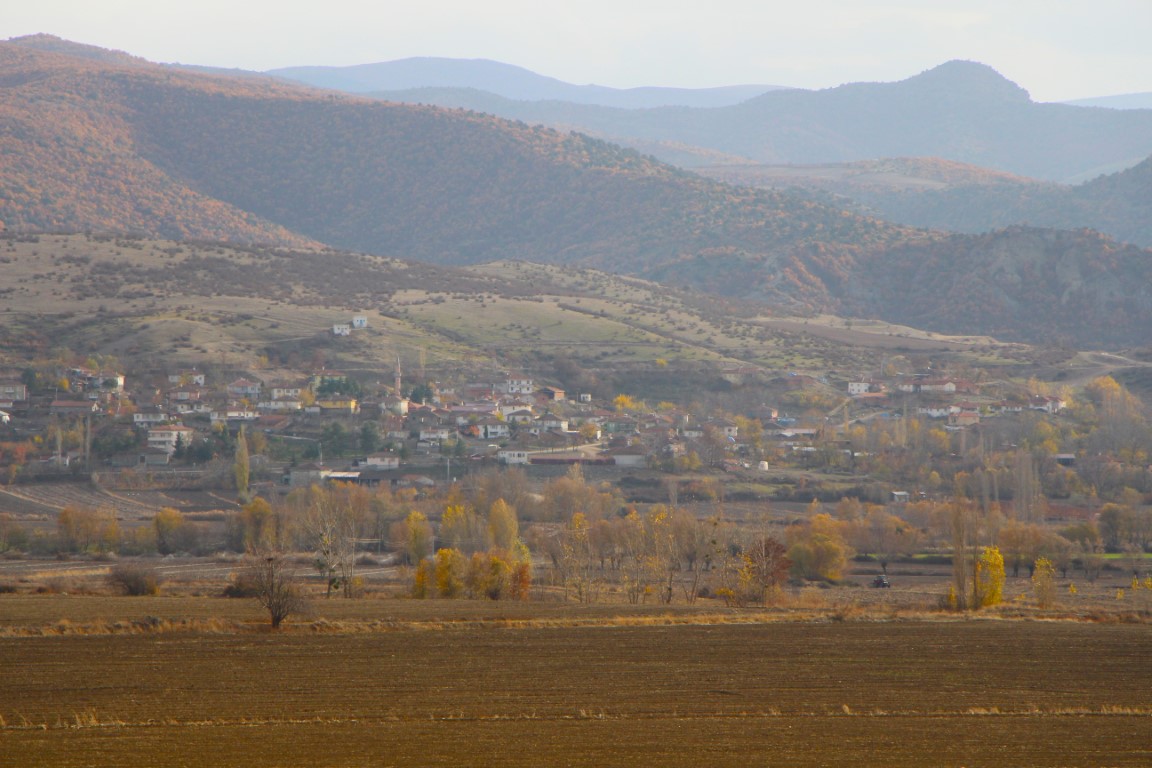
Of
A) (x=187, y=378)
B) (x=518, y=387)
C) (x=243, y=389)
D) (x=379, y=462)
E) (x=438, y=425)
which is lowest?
(x=379, y=462)

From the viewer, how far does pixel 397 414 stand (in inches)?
3265

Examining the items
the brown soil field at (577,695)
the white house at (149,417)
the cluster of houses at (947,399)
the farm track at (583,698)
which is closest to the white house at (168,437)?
the white house at (149,417)

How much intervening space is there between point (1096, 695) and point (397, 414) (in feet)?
203

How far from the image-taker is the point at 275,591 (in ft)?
103

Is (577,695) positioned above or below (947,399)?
above

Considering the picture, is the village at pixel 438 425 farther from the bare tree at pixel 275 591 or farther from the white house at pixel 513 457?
the bare tree at pixel 275 591

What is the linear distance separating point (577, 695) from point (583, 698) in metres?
0.27

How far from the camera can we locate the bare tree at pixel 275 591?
A: 31.2 meters

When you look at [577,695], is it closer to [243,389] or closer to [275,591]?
[275,591]

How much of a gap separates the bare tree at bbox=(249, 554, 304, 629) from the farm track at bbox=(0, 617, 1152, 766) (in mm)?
945

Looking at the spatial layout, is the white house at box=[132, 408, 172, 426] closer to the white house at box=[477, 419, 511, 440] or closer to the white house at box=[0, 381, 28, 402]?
the white house at box=[0, 381, 28, 402]

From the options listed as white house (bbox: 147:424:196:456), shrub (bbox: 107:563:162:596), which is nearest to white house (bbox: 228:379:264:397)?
white house (bbox: 147:424:196:456)

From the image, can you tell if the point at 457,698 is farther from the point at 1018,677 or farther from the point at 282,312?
the point at 282,312

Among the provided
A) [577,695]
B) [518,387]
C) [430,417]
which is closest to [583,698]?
[577,695]
